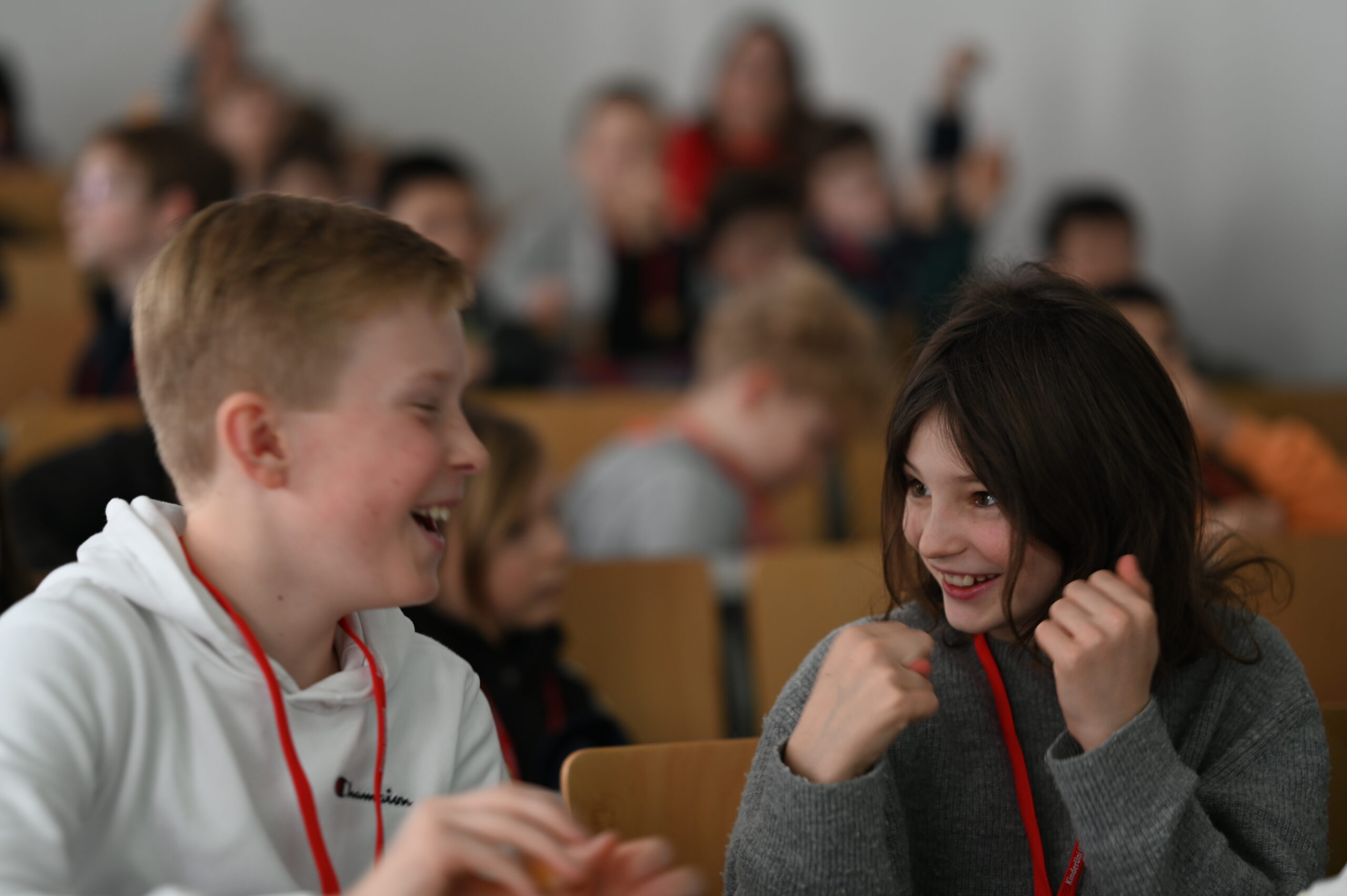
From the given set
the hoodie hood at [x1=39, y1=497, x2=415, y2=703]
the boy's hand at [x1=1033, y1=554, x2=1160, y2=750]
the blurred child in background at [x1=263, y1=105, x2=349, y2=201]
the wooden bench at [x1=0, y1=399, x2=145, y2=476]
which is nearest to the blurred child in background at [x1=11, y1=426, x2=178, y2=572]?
the wooden bench at [x1=0, y1=399, x2=145, y2=476]

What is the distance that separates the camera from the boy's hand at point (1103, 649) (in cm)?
100

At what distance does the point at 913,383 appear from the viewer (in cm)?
116

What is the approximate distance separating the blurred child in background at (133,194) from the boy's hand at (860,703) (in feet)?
5.78

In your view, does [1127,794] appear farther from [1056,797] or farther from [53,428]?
[53,428]

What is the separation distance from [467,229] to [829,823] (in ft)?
9.45

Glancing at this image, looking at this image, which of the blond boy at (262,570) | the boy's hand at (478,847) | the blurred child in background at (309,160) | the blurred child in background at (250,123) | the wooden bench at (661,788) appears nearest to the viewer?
the boy's hand at (478,847)

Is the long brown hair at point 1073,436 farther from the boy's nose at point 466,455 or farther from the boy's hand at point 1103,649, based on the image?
the boy's nose at point 466,455

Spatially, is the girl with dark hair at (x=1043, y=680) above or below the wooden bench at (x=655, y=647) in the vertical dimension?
above

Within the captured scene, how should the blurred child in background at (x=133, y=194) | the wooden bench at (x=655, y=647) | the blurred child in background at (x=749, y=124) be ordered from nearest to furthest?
the wooden bench at (x=655, y=647) → the blurred child in background at (x=133, y=194) → the blurred child in background at (x=749, y=124)

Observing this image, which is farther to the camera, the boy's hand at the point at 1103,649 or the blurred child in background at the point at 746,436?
the blurred child in background at the point at 746,436

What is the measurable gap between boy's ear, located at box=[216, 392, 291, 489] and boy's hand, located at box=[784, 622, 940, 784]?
0.46 metres

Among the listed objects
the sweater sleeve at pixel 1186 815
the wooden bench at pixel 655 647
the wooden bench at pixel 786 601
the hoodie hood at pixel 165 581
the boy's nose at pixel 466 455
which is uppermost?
the boy's nose at pixel 466 455

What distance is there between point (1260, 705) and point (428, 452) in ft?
2.52

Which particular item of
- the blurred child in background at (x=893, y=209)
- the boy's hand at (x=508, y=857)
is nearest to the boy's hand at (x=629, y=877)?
the boy's hand at (x=508, y=857)
